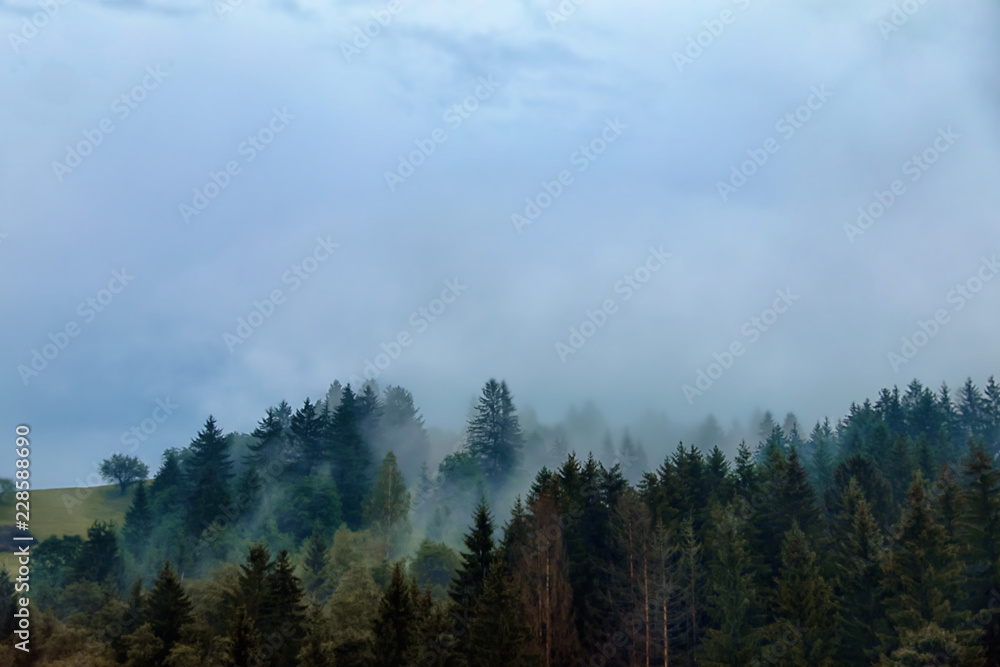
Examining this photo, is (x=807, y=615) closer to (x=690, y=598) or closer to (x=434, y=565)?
(x=690, y=598)

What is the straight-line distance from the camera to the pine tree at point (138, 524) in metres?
179

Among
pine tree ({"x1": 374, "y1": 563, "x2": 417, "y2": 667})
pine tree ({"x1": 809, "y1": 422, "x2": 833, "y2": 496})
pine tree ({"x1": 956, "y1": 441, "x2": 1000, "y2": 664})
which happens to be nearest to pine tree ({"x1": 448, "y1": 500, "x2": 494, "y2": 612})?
pine tree ({"x1": 374, "y1": 563, "x2": 417, "y2": 667})

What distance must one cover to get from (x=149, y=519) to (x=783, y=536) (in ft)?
424

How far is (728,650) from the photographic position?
85.0 m

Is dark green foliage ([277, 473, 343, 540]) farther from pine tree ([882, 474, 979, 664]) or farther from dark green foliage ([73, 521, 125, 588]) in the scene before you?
pine tree ([882, 474, 979, 664])

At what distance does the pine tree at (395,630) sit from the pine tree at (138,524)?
4465 inches

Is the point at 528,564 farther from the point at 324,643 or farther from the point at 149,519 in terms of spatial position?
the point at 149,519

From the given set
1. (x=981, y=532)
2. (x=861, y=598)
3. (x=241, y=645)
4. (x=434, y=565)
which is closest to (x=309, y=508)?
(x=434, y=565)

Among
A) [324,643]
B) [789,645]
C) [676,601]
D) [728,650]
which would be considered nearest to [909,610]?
[789,645]

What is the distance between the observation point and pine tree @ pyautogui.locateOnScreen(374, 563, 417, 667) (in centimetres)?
7844

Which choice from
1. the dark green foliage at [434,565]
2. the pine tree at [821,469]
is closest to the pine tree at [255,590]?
the dark green foliage at [434,565]

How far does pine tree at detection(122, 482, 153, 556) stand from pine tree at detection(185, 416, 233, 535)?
9.69 metres

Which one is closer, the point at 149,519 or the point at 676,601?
the point at 676,601

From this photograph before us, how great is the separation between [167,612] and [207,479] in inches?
3305
